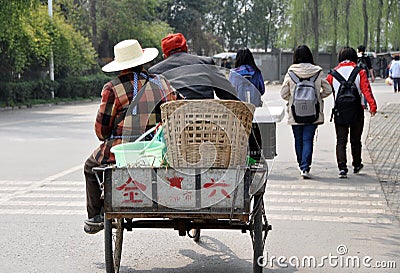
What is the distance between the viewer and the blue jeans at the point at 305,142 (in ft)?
34.1

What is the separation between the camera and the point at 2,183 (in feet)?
34.7

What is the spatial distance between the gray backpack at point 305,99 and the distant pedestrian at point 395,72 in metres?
21.7

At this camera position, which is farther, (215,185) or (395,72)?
(395,72)

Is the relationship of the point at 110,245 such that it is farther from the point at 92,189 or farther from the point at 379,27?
the point at 379,27

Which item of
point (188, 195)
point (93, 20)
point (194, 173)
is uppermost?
point (93, 20)

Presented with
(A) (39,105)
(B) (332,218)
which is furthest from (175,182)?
(A) (39,105)

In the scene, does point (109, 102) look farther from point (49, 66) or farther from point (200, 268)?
point (49, 66)

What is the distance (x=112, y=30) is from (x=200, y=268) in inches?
1547

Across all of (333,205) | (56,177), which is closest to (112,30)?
(56,177)

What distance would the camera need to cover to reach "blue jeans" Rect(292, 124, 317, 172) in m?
10.4

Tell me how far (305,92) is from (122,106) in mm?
4700

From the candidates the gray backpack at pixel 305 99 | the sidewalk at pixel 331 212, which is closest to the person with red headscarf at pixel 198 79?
the sidewalk at pixel 331 212

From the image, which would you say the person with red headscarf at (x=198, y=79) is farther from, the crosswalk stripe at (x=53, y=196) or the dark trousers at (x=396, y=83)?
the dark trousers at (x=396, y=83)

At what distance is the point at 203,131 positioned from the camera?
5.13 meters
